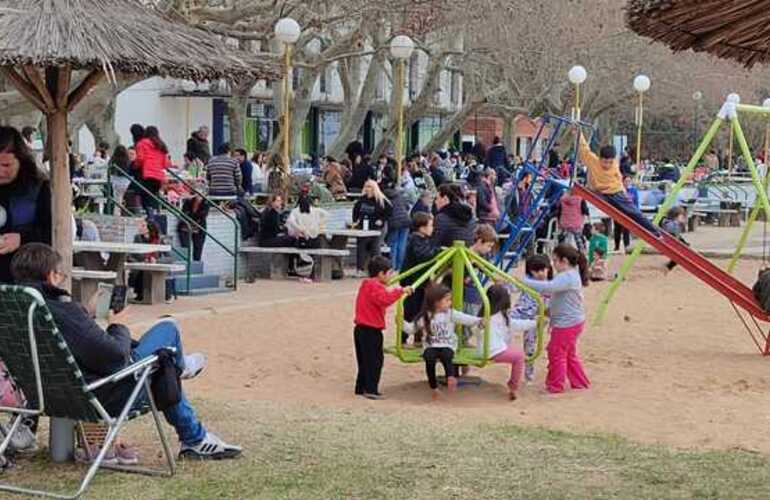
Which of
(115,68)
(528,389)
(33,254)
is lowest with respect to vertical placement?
(528,389)

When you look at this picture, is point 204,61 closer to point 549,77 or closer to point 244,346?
point 244,346

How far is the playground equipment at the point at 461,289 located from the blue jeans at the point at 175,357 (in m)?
3.49

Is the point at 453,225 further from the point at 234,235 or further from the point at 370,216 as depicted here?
the point at 370,216

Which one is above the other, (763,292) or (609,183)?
(609,183)

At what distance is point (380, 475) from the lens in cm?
641

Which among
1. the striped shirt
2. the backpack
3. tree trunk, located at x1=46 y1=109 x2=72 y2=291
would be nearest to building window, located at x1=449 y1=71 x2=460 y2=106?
the striped shirt

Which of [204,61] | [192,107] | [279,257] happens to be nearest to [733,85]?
[192,107]

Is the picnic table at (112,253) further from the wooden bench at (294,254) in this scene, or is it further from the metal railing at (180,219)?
the wooden bench at (294,254)

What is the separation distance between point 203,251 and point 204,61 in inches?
370

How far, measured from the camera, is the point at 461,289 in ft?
34.1

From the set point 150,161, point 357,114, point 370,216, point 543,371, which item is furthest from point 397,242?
point 357,114

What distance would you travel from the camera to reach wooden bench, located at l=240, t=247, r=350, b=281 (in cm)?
1836

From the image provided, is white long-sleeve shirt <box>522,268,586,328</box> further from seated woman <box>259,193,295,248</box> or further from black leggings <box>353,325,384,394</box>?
seated woman <box>259,193,295,248</box>

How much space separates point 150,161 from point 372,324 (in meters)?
7.67
